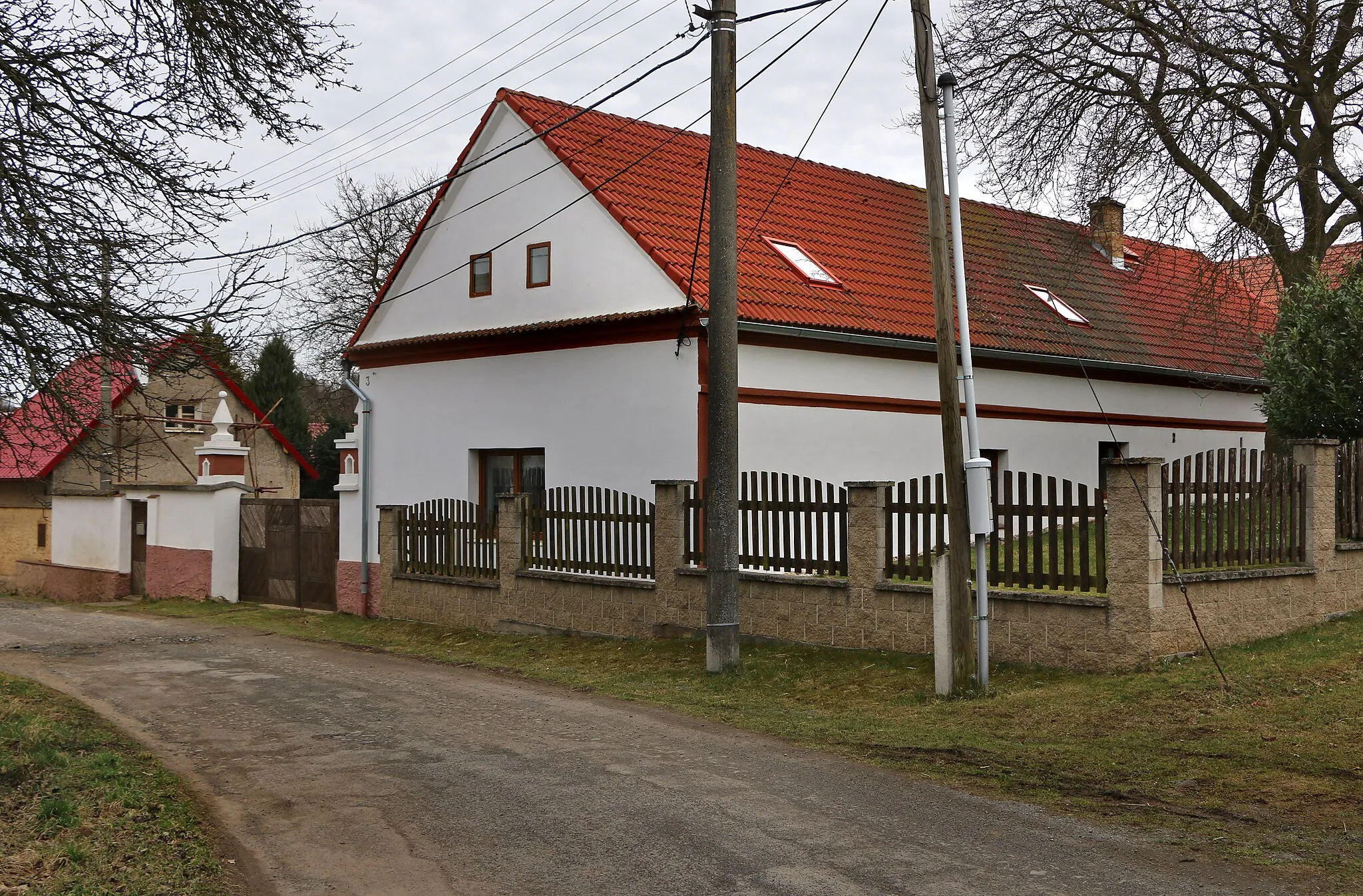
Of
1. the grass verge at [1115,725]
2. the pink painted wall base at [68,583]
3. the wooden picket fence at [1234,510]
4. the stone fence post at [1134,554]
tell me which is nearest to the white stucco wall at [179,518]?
the pink painted wall base at [68,583]

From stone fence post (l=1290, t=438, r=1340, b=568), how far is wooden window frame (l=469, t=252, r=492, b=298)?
11.4 metres

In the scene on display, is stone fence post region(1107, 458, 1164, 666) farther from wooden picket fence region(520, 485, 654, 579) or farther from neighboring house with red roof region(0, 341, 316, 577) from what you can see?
neighboring house with red roof region(0, 341, 316, 577)

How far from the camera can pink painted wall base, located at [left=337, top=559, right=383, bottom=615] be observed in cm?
1908

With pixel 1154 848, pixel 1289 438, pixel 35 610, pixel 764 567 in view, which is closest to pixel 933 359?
pixel 1289 438

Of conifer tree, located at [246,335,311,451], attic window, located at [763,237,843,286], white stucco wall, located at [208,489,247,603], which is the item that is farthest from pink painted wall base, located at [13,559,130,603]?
attic window, located at [763,237,843,286]

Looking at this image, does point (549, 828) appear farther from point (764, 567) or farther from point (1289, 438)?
point (1289, 438)

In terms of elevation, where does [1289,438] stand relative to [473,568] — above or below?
above

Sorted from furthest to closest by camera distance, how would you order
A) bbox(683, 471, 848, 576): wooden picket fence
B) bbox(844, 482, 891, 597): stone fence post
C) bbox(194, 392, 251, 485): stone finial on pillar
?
bbox(194, 392, 251, 485): stone finial on pillar
bbox(683, 471, 848, 576): wooden picket fence
bbox(844, 482, 891, 597): stone fence post

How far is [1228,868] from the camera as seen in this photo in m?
5.66

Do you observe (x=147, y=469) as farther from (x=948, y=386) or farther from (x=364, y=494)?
(x=948, y=386)

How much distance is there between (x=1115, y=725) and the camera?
864cm

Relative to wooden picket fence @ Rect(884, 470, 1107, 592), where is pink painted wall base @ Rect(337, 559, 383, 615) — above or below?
below

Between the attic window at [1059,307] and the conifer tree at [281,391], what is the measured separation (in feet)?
88.0

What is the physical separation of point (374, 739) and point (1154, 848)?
5.51m
